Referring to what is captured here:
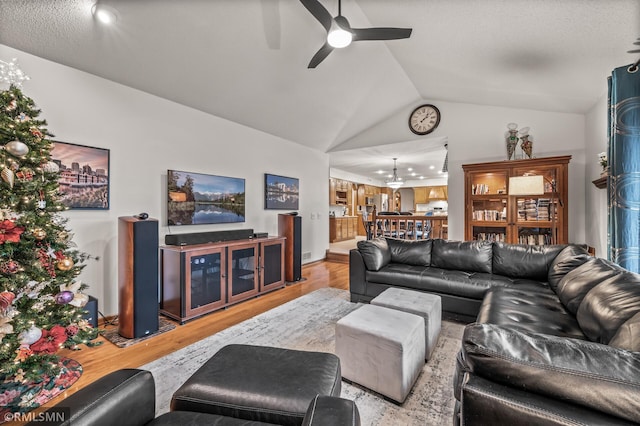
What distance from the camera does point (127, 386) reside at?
99cm

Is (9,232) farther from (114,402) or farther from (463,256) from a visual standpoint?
(463,256)

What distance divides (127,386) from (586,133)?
5588mm

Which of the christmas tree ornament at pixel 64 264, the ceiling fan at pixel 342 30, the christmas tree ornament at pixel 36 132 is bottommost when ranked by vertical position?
the christmas tree ornament at pixel 64 264

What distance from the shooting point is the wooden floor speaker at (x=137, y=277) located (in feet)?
8.48

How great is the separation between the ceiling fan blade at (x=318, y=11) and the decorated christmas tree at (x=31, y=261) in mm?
2112

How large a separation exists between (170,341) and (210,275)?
32.7 inches

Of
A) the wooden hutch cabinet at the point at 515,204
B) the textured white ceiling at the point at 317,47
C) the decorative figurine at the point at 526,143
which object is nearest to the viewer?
the textured white ceiling at the point at 317,47

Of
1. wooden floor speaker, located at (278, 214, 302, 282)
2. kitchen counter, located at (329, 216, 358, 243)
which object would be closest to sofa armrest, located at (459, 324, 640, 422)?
wooden floor speaker, located at (278, 214, 302, 282)

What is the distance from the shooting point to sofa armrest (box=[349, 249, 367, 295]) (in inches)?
135

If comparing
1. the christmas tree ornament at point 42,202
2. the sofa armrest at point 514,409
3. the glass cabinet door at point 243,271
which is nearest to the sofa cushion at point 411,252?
the glass cabinet door at point 243,271

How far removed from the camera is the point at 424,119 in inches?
202

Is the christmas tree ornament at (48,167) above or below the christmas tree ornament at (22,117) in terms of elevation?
below

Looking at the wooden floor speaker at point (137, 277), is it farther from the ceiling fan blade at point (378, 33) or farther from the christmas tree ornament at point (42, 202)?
the ceiling fan blade at point (378, 33)

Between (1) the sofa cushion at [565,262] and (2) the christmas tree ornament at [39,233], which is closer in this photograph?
(2) the christmas tree ornament at [39,233]
